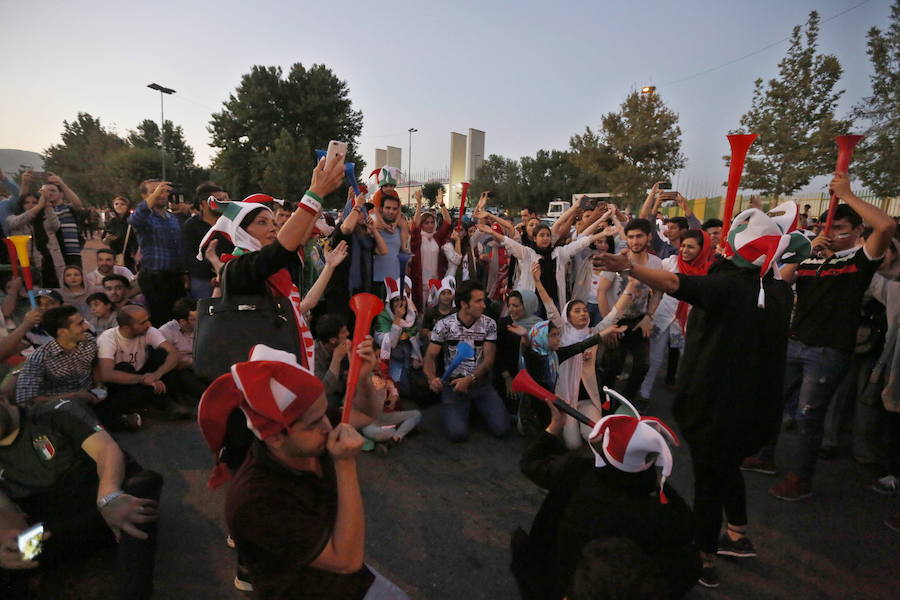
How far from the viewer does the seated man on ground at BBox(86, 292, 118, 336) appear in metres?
4.95

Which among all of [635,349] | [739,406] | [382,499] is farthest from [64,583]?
[635,349]

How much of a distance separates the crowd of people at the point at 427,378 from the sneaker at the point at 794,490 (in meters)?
0.01

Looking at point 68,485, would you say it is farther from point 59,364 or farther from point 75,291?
point 75,291

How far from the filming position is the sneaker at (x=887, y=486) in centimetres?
359

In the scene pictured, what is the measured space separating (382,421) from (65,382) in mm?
2589

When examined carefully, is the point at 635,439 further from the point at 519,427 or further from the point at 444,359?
the point at 444,359

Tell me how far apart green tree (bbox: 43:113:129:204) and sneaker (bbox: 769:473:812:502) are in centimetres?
4372

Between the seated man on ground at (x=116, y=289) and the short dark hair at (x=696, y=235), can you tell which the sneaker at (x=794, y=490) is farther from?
the seated man on ground at (x=116, y=289)

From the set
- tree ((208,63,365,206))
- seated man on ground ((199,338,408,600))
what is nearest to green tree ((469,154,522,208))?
tree ((208,63,365,206))

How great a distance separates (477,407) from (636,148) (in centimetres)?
2288

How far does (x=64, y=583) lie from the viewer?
256cm

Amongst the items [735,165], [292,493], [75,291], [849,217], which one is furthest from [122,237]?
[849,217]

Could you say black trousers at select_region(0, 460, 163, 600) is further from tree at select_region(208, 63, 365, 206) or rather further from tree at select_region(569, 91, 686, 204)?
tree at select_region(208, 63, 365, 206)

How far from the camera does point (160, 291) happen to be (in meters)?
5.50
